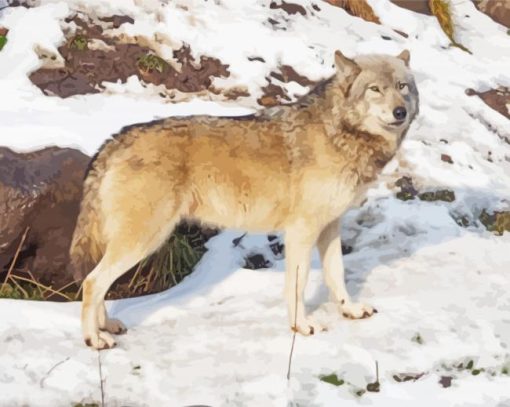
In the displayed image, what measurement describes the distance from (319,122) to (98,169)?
1.53 metres

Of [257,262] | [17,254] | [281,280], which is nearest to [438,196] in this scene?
[257,262]

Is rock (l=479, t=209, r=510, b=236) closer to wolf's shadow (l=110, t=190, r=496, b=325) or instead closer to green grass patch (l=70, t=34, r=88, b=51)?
wolf's shadow (l=110, t=190, r=496, b=325)

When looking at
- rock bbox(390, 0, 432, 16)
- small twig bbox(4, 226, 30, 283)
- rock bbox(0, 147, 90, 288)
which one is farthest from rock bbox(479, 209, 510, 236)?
rock bbox(390, 0, 432, 16)

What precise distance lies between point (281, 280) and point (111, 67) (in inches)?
154

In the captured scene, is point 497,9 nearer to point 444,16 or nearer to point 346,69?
point 444,16

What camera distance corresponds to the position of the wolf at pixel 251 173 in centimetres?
500

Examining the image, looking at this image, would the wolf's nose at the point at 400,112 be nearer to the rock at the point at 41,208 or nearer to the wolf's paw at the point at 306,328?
the wolf's paw at the point at 306,328

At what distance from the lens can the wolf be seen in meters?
5.00

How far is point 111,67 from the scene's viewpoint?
8.90m

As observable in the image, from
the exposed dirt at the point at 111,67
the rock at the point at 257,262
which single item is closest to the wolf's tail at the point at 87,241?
the rock at the point at 257,262

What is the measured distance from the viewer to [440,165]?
28.6 feet

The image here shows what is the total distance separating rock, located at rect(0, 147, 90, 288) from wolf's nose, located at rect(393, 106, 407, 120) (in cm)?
259

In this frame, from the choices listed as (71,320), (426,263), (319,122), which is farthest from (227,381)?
(426,263)

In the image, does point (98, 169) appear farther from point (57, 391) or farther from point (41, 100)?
point (41, 100)
